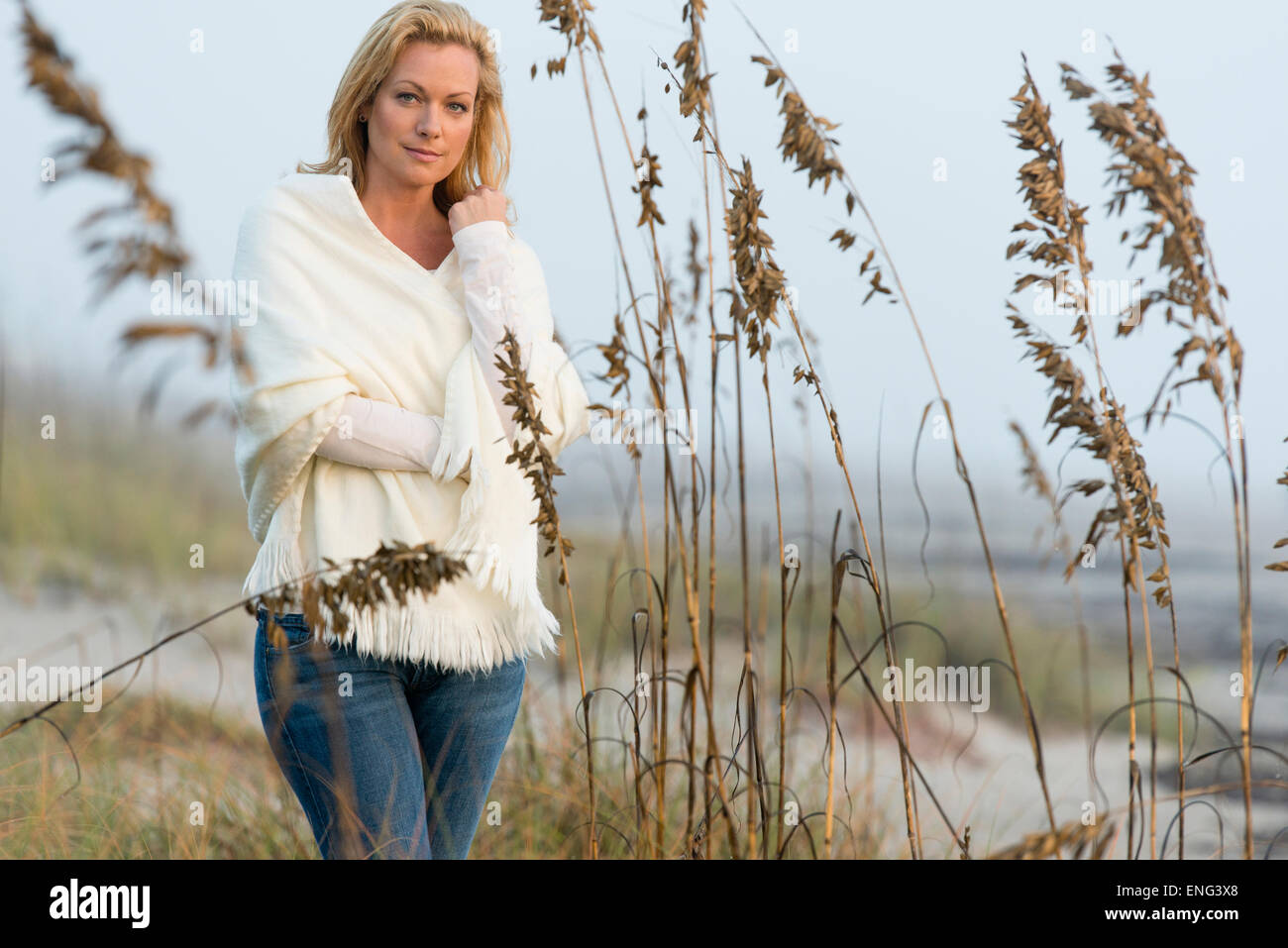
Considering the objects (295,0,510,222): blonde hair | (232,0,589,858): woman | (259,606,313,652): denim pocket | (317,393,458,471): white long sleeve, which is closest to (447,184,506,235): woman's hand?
(232,0,589,858): woman

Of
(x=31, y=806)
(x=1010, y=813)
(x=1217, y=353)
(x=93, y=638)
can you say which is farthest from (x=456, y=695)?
(x=93, y=638)

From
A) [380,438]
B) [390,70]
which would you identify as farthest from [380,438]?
[390,70]

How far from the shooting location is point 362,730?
4.21ft

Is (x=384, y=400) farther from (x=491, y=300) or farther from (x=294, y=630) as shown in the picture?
(x=294, y=630)

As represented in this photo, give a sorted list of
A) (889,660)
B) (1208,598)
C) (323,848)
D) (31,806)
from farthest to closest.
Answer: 1. (1208,598)
2. (31,806)
3. (323,848)
4. (889,660)

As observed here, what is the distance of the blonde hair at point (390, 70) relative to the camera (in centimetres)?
143

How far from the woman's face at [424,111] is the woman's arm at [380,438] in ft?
1.16

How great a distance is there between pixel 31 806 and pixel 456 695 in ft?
4.38

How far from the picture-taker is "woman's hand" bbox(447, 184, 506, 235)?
1.48m

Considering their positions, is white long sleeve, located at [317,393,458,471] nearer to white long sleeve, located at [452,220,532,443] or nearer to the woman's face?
white long sleeve, located at [452,220,532,443]

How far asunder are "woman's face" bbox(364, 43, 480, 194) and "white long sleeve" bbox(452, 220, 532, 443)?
112mm

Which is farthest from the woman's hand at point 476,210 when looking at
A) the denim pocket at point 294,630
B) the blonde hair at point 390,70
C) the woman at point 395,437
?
the denim pocket at point 294,630
